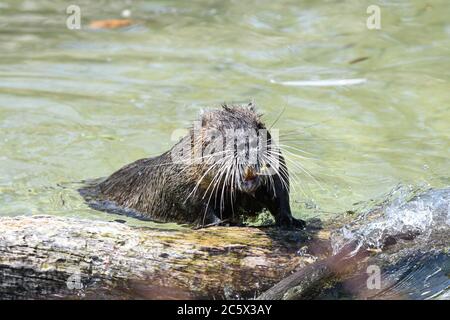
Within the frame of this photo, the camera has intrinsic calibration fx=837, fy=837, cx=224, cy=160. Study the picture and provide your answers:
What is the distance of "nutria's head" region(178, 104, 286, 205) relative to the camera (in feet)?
15.1

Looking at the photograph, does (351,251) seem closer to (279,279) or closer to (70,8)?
(279,279)

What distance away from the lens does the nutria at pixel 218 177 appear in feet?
15.3

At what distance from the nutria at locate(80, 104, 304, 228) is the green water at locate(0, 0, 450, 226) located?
556 millimetres

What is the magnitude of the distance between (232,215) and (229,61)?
460 cm

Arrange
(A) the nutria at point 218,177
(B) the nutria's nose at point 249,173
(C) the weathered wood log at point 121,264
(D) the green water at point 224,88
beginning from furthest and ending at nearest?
(D) the green water at point 224,88, (A) the nutria at point 218,177, (B) the nutria's nose at point 249,173, (C) the weathered wood log at point 121,264

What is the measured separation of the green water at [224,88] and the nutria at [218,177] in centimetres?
56

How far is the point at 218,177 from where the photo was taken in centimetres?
501

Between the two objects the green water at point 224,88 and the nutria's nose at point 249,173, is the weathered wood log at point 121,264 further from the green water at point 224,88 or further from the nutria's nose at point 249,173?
the green water at point 224,88

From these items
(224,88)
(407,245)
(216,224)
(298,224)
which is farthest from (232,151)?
(224,88)

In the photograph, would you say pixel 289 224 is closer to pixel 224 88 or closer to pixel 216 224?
pixel 216 224

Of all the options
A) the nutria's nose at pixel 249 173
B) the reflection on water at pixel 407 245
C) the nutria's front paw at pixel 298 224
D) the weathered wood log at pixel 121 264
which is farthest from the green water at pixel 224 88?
the weathered wood log at pixel 121 264

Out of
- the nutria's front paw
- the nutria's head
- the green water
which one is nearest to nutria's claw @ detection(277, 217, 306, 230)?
the nutria's front paw

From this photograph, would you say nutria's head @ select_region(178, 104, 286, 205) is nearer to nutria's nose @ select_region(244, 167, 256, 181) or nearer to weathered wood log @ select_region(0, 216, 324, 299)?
nutria's nose @ select_region(244, 167, 256, 181)

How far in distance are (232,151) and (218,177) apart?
1.15ft
